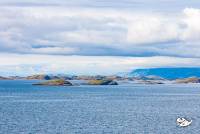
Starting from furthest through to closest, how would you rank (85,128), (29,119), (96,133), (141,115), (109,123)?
(141,115) < (29,119) < (109,123) < (85,128) < (96,133)

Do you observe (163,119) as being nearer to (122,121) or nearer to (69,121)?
(122,121)

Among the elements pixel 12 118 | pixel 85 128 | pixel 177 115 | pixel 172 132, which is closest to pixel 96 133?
pixel 85 128

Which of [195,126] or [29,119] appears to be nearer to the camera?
[195,126]

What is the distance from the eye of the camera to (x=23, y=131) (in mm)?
90875

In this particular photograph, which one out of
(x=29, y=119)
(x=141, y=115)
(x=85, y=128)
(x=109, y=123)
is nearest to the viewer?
(x=85, y=128)

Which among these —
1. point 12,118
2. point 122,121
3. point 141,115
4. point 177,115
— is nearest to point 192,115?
point 177,115

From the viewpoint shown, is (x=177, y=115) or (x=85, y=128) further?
(x=177, y=115)

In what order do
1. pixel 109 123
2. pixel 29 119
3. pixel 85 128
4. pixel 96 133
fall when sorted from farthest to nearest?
pixel 29 119 < pixel 109 123 < pixel 85 128 < pixel 96 133

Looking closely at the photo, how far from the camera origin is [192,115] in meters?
127

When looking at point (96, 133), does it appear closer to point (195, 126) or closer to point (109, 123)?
point (109, 123)

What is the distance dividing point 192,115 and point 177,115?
3.79 m

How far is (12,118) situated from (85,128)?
24954 millimetres

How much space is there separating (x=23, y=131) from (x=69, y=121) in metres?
19.0

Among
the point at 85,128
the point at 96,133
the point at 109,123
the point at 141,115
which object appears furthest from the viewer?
the point at 141,115
